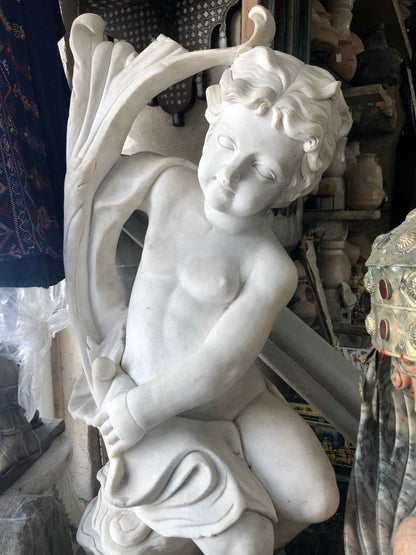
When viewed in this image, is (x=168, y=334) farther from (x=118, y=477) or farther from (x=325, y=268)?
(x=325, y=268)

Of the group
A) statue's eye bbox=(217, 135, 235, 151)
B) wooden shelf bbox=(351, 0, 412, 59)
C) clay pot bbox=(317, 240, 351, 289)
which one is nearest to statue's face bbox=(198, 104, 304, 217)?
statue's eye bbox=(217, 135, 235, 151)

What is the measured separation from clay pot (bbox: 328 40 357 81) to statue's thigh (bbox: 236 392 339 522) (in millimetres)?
1674

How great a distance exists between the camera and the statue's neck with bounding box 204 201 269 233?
738 mm

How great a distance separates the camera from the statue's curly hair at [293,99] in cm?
63

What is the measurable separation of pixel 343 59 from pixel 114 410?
72.4 inches

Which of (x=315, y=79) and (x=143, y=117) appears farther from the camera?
(x=143, y=117)

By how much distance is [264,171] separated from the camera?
2.15 ft

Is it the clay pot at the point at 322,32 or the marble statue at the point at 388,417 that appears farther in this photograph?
the clay pot at the point at 322,32

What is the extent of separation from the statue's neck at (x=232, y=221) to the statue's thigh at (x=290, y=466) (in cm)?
34

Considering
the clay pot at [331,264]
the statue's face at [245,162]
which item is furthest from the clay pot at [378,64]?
the statue's face at [245,162]

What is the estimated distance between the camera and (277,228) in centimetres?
155

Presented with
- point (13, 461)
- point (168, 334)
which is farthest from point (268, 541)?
point (13, 461)

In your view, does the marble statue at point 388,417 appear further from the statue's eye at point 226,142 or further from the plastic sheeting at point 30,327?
the plastic sheeting at point 30,327

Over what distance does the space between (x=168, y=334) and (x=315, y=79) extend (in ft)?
1.47
